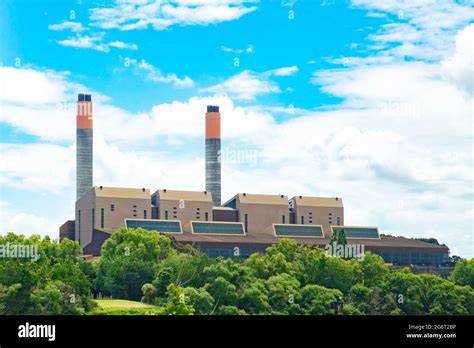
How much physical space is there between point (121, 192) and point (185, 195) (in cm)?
531

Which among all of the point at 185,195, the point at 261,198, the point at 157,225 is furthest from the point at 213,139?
the point at 157,225

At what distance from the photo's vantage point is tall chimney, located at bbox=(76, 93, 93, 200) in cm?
6944

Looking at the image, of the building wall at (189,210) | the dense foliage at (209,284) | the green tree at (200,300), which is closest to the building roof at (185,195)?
the building wall at (189,210)

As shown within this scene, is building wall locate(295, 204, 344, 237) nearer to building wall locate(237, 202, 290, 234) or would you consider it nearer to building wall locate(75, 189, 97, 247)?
building wall locate(237, 202, 290, 234)

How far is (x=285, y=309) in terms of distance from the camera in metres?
44.8

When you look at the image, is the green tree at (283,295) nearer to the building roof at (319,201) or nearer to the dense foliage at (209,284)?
the dense foliage at (209,284)

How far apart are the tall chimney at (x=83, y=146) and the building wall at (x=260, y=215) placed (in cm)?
1207

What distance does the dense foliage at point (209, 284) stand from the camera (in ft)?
133

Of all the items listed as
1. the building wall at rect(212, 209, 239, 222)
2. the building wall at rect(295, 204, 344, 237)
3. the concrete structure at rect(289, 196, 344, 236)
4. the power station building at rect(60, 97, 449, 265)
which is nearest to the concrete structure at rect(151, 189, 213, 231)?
the power station building at rect(60, 97, 449, 265)

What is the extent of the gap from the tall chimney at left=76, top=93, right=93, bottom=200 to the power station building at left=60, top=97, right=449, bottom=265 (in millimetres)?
627
